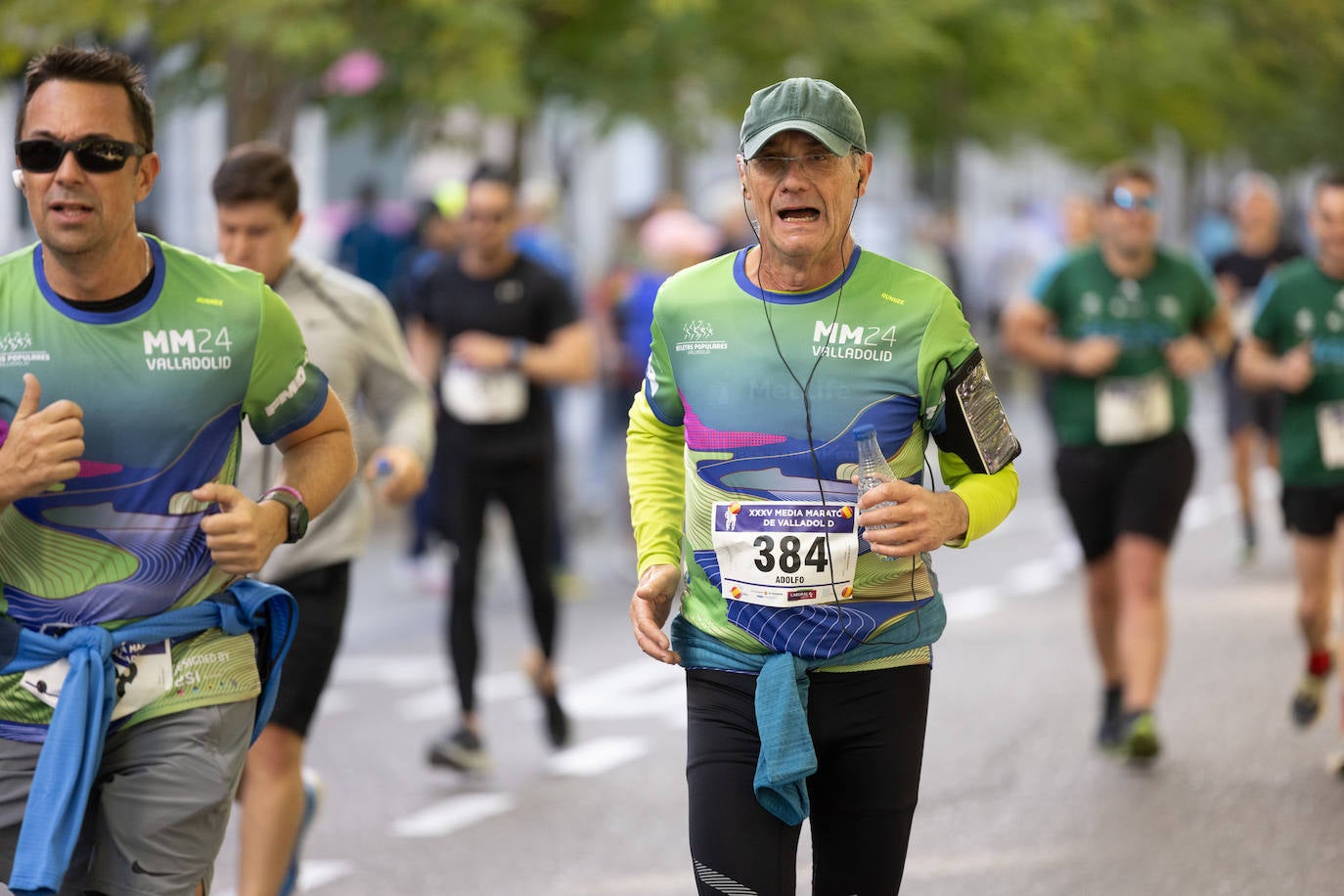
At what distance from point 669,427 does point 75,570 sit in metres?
1.17

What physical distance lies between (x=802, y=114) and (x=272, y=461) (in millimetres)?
2265

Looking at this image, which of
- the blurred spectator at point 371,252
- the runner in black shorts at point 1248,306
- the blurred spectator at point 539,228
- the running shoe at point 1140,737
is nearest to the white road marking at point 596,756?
the running shoe at point 1140,737

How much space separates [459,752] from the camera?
824cm

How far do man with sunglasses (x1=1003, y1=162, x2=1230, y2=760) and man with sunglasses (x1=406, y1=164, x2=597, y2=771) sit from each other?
6.19 ft

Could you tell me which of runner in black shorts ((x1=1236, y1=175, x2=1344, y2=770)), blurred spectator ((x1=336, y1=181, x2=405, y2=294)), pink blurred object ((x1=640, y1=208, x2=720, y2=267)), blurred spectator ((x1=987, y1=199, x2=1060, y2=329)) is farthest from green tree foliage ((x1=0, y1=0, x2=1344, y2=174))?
runner in black shorts ((x1=1236, y1=175, x2=1344, y2=770))

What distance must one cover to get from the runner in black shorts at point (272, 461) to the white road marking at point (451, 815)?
3.79 ft

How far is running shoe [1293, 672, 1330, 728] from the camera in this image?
8828mm

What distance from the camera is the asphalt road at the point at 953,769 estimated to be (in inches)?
273

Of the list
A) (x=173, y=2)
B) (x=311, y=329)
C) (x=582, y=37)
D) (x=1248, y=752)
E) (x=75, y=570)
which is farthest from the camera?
(x=582, y=37)

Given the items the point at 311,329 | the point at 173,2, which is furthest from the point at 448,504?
the point at 173,2

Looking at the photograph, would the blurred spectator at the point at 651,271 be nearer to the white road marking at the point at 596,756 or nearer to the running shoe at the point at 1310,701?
the white road marking at the point at 596,756

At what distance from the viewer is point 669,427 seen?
4457 millimetres

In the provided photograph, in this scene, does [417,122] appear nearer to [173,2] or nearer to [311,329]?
[173,2]

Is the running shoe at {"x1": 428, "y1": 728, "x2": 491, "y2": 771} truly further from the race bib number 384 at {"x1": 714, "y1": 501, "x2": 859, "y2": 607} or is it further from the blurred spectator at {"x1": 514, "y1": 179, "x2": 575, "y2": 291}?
the blurred spectator at {"x1": 514, "y1": 179, "x2": 575, "y2": 291}
